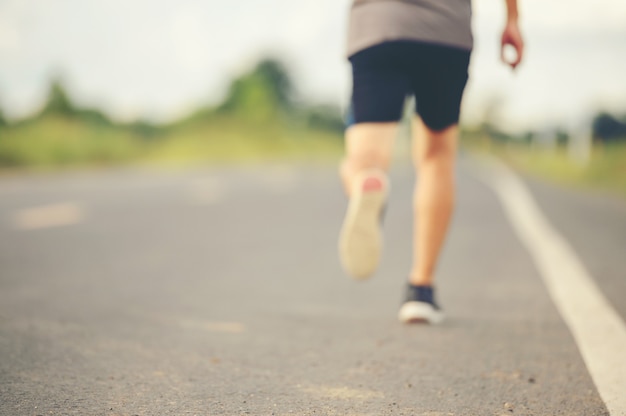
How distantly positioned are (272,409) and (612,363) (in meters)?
1.10

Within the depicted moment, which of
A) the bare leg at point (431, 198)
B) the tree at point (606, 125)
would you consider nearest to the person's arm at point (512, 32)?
the bare leg at point (431, 198)

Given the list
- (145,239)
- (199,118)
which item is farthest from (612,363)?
(199,118)

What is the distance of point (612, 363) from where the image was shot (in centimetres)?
222

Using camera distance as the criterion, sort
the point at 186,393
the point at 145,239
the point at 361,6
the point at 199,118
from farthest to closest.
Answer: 1. the point at 199,118
2. the point at 145,239
3. the point at 361,6
4. the point at 186,393

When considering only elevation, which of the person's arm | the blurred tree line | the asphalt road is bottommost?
the blurred tree line

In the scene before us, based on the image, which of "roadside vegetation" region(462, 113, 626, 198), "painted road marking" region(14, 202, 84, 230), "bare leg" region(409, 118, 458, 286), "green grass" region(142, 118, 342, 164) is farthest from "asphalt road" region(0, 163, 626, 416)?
"green grass" region(142, 118, 342, 164)

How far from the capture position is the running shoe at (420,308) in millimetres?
2850

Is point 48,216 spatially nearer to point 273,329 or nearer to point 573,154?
point 273,329

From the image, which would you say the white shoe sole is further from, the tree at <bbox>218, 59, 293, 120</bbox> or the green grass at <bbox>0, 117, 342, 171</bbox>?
the tree at <bbox>218, 59, 293, 120</bbox>

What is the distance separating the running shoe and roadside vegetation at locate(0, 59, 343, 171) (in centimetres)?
1875

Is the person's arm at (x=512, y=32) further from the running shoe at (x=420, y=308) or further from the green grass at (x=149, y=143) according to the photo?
the green grass at (x=149, y=143)

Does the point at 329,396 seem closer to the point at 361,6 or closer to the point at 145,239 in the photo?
the point at 361,6

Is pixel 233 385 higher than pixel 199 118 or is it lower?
higher

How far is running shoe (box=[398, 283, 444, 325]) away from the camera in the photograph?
2.85m
